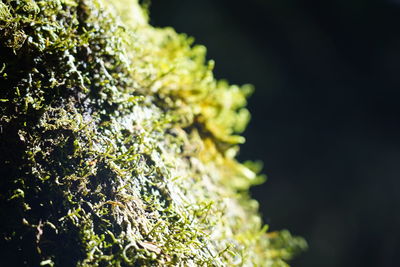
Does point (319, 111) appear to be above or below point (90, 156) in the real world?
above

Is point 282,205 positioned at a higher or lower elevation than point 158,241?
higher

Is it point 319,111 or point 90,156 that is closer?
point 90,156

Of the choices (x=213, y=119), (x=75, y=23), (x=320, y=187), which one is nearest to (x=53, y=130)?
(x=75, y=23)

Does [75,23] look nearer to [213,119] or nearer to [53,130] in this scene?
[53,130]

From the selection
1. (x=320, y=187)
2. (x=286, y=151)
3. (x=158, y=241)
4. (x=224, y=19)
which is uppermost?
(x=224, y=19)
